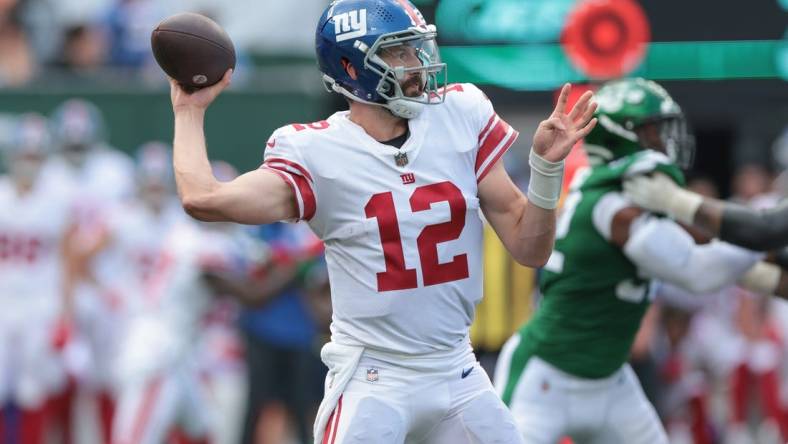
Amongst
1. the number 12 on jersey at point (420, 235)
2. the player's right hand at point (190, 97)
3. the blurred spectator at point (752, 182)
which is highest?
the player's right hand at point (190, 97)

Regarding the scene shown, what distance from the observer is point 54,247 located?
993cm

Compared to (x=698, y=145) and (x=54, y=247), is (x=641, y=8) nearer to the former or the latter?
(x=698, y=145)

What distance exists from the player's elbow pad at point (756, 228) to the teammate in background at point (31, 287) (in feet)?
17.3

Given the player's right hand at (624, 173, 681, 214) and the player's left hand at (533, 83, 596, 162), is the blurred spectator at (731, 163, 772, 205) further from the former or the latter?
the player's left hand at (533, 83, 596, 162)

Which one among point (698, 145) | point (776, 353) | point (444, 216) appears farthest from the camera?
point (698, 145)

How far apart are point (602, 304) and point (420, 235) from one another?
4.56 ft

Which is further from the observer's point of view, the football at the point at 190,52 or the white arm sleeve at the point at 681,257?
the white arm sleeve at the point at 681,257

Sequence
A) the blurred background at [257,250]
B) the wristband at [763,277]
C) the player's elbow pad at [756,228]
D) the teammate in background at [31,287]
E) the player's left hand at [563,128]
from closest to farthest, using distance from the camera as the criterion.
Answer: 1. the player's left hand at [563,128]
2. the player's elbow pad at [756,228]
3. the wristband at [763,277]
4. the blurred background at [257,250]
5. the teammate in background at [31,287]

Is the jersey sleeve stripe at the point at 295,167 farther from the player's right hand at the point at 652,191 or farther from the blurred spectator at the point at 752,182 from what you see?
the blurred spectator at the point at 752,182

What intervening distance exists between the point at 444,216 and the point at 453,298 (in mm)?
246

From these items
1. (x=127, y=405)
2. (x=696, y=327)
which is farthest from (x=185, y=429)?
(x=696, y=327)

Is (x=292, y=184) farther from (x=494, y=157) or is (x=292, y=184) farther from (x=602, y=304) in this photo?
(x=602, y=304)

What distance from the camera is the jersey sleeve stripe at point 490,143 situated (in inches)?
177

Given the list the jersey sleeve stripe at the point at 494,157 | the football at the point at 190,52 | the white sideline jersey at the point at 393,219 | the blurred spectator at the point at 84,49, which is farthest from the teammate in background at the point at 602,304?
the blurred spectator at the point at 84,49
